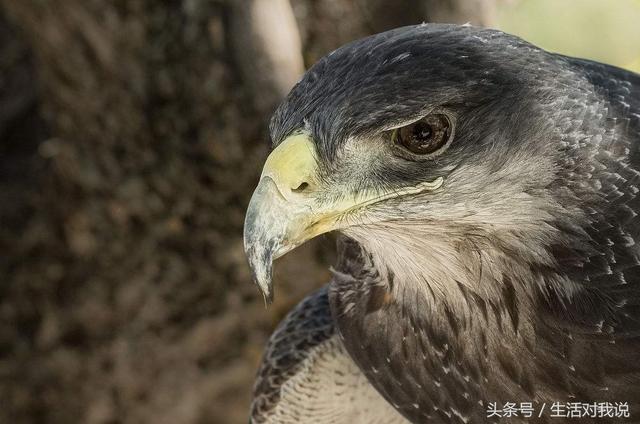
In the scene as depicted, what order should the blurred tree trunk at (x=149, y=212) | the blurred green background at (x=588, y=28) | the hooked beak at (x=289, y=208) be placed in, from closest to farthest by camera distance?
the hooked beak at (x=289, y=208), the blurred green background at (x=588, y=28), the blurred tree trunk at (x=149, y=212)

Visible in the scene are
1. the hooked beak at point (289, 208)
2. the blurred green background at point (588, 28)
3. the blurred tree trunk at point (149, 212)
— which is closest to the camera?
the hooked beak at point (289, 208)

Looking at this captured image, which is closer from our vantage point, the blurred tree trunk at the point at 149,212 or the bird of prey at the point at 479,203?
the bird of prey at the point at 479,203

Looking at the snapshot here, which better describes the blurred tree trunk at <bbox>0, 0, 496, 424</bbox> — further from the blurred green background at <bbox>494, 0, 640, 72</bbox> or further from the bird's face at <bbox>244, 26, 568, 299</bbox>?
the bird's face at <bbox>244, 26, 568, 299</bbox>

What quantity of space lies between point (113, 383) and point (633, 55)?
3912mm

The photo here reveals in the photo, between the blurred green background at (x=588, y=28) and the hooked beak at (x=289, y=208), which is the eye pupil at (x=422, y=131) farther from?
the blurred green background at (x=588, y=28)

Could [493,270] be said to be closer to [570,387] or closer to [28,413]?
[570,387]

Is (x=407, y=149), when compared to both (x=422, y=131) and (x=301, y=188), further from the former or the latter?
(x=301, y=188)

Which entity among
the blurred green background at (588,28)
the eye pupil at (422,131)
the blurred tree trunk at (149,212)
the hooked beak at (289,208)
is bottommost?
the blurred tree trunk at (149,212)

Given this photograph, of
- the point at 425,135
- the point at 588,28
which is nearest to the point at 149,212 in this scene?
the point at 588,28

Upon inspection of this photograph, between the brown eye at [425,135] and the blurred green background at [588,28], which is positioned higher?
the brown eye at [425,135]

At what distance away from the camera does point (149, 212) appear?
19.6ft

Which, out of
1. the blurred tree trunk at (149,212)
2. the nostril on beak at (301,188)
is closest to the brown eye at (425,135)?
the nostril on beak at (301,188)

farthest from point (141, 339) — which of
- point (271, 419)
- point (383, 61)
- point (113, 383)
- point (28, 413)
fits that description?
point (383, 61)

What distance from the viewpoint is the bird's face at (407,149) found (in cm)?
259
